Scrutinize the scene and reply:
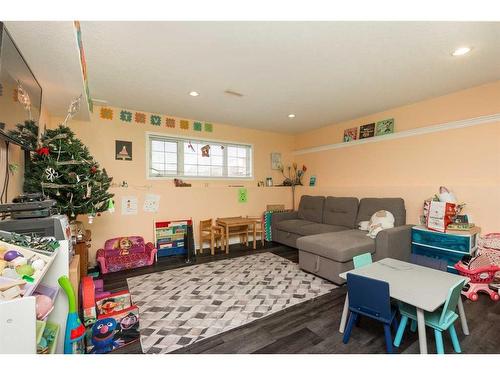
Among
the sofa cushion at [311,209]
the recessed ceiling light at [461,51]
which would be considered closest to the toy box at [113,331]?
the sofa cushion at [311,209]

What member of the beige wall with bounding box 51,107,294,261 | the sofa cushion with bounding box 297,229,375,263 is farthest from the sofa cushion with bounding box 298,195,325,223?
the sofa cushion with bounding box 297,229,375,263

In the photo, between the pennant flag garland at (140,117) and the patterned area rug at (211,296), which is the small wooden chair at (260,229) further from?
the pennant flag garland at (140,117)

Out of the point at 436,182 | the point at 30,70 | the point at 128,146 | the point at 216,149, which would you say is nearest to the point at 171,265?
the point at 128,146

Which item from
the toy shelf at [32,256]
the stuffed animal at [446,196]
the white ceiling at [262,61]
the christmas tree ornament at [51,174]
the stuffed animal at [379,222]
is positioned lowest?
the stuffed animal at [379,222]

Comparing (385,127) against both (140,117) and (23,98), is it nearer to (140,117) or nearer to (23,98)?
(140,117)

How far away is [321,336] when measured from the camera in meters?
1.74

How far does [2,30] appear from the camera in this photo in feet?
3.89

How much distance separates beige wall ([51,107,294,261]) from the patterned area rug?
1018 millimetres

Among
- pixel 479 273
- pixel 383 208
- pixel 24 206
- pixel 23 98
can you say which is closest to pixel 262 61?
pixel 23 98

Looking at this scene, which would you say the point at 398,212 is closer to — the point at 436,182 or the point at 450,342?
the point at 436,182

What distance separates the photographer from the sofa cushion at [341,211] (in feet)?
12.4

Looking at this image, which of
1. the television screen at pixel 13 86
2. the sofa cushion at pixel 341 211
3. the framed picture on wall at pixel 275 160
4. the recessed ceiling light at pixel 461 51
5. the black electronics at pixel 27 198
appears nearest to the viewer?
the television screen at pixel 13 86

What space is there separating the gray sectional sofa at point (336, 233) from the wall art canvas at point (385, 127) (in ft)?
3.64

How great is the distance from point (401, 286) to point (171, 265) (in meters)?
2.89
